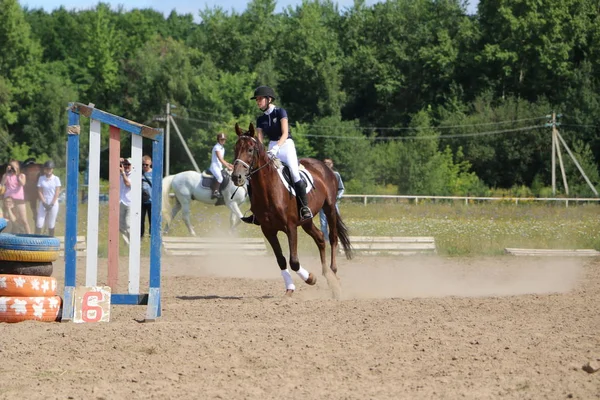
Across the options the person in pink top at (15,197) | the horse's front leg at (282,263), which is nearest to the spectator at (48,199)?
the person in pink top at (15,197)

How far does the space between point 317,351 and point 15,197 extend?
15.1 m

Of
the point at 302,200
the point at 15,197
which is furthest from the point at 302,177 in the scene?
the point at 15,197

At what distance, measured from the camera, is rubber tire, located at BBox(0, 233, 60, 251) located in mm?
9484

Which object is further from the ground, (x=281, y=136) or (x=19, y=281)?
(x=281, y=136)

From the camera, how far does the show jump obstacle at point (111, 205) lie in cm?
917

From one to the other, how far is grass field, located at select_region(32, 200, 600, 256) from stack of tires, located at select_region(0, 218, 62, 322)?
420 inches

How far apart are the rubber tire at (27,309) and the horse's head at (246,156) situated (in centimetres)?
296

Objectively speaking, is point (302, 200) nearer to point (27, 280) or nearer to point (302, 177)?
point (302, 177)

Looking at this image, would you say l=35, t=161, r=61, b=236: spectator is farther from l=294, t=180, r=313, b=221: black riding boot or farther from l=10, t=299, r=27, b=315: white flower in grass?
l=10, t=299, r=27, b=315: white flower in grass

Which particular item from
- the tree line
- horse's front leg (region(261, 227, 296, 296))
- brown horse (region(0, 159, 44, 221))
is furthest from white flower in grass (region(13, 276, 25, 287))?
the tree line

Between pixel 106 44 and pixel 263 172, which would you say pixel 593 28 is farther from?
pixel 263 172

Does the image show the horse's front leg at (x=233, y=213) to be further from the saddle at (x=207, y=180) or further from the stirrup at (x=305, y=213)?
the stirrup at (x=305, y=213)

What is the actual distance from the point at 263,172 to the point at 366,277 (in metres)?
4.76

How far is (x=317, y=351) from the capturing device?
7582mm
